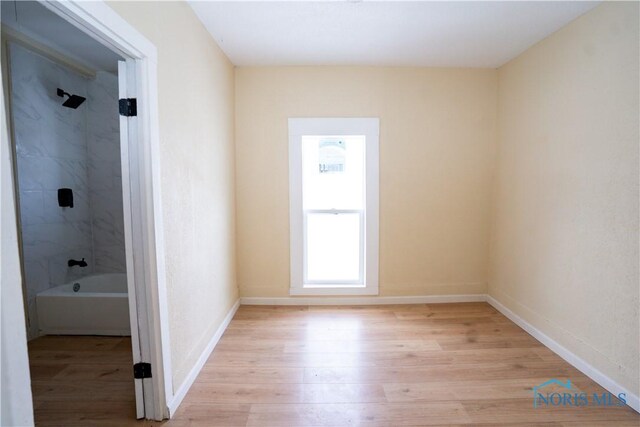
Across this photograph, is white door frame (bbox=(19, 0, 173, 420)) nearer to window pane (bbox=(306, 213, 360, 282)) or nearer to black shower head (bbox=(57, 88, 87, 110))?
window pane (bbox=(306, 213, 360, 282))

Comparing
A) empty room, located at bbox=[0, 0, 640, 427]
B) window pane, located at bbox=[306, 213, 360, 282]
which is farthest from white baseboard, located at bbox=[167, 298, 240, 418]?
window pane, located at bbox=[306, 213, 360, 282]

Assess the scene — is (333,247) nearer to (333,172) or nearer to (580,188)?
(333,172)

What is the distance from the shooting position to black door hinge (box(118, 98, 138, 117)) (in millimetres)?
1601

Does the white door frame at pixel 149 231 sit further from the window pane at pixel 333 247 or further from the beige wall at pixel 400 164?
the window pane at pixel 333 247

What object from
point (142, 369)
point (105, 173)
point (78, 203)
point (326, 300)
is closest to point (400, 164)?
point (326, 300)

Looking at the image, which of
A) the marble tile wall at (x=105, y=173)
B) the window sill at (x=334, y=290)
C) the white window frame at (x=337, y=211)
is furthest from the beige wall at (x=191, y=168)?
the marble tile wall at (x=105, y=173)

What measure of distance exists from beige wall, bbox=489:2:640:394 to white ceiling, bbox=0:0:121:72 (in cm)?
396

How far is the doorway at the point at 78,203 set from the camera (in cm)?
169

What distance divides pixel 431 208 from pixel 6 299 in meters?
3.31

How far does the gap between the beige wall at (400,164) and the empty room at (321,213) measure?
0.02 meters

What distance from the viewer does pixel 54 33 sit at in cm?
263

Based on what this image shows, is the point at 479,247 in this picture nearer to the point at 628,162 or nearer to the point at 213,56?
the point at 628,162

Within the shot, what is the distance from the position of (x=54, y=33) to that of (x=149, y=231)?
2344 millimetres

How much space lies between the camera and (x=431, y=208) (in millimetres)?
3389
